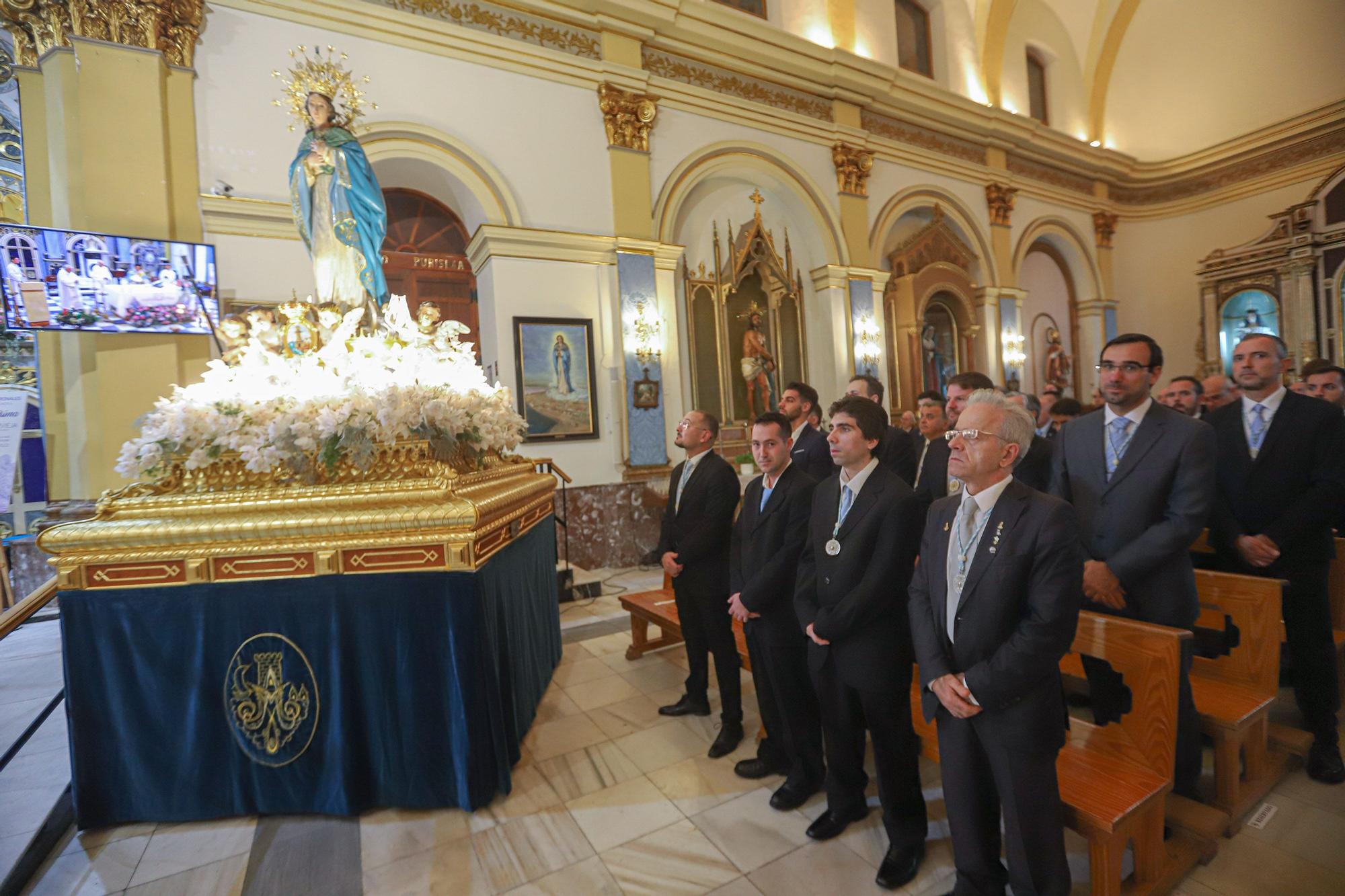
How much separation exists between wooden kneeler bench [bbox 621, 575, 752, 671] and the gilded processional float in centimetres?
160

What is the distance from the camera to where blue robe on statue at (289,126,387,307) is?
12.8 ft

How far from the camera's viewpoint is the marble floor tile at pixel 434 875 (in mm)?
2385

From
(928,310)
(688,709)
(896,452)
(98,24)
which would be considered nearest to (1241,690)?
(896,452)

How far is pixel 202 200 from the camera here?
6.04 metres

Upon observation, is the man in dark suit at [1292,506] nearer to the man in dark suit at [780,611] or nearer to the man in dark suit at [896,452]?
the man in dark suit at [896,452]

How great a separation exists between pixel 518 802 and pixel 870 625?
187 cm

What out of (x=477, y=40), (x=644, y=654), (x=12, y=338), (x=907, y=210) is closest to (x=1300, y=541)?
(x=644, y=654)

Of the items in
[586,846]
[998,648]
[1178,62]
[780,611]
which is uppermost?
[1178,62]

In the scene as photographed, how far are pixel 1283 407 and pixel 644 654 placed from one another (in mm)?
4067

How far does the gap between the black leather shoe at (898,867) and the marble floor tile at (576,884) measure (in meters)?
0.96

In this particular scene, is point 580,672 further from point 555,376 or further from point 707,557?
point 555,376

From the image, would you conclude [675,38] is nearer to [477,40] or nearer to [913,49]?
[477,40]

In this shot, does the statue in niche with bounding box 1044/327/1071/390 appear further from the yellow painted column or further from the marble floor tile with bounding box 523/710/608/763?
the yellow painted column

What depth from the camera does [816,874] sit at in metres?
2.33
